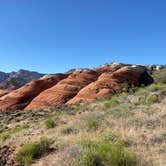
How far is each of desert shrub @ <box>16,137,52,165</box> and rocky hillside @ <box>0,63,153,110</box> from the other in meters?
22.8

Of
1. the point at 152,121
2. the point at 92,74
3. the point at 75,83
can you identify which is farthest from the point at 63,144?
the point at 92,74

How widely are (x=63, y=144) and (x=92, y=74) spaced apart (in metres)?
34.7

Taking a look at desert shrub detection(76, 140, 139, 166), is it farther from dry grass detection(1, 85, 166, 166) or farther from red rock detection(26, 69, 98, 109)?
red rock detection(26, 69, 98, 109)

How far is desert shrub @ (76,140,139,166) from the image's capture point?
22.0 feet

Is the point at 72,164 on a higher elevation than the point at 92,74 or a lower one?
lower

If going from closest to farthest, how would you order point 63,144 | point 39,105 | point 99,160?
1. point 99,160
2. point 63,144
3. point 39,105

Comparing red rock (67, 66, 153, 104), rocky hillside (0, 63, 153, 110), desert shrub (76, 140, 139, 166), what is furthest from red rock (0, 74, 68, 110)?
desert shrub (76, 140, 139, 166)

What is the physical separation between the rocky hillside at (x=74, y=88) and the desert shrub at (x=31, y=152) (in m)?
22.8

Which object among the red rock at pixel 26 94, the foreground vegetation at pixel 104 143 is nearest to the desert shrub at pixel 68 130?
the foreground vegetation at pixel 104 143

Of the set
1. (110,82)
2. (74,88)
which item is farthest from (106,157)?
(74,88)

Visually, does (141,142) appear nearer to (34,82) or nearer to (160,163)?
(160,163)

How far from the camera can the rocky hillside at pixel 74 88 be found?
34.4 m

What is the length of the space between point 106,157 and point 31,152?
286 centimetres

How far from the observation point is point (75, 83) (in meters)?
40.0
